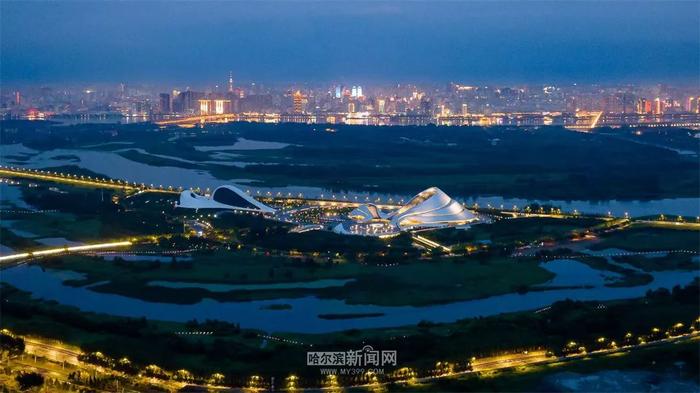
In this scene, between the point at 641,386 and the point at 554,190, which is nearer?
the point at 641,386

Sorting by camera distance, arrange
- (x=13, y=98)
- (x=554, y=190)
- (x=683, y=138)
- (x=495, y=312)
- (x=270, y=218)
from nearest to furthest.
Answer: (x=495, y=312)
(x=270, y=218)
(x=554, y=190)
(x=683, y=138)
(x=13, y=98)

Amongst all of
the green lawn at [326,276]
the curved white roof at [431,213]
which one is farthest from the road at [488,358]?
the curved white roof at [431,213]

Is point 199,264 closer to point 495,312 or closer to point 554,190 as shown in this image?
point 495,312

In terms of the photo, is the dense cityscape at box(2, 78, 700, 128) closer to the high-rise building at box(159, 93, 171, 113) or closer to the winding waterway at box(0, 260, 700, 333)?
the high-rise building at box(159, 93, 171, 113)

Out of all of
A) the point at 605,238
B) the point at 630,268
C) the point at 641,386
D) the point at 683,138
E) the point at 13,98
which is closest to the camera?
the point at 641,386

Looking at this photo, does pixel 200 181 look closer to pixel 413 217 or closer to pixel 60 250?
pixel 413 217

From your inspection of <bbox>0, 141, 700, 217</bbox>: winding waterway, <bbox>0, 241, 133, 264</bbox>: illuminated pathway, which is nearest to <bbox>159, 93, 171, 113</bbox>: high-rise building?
<bbox>0, 141, 700, 217</bbox>: winding waterway

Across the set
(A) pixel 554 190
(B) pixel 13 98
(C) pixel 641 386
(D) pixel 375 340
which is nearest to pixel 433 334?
(D) pixel 375 340
